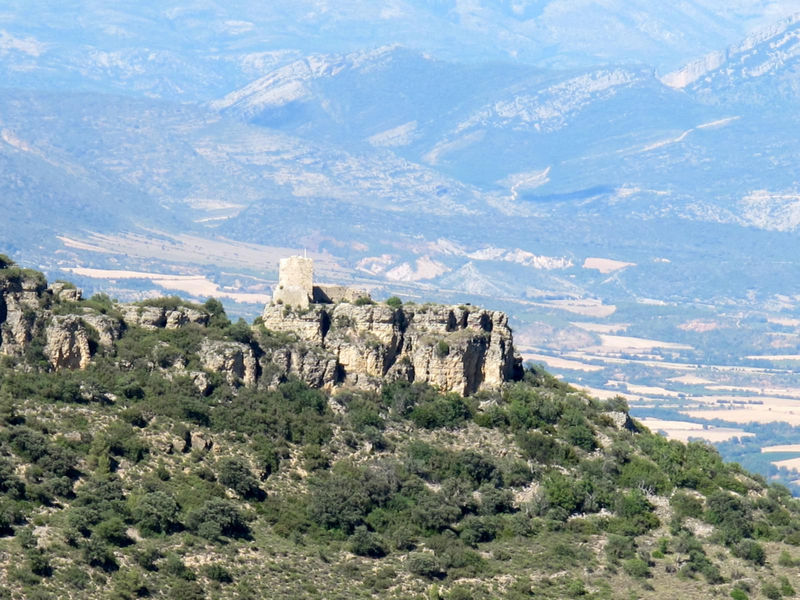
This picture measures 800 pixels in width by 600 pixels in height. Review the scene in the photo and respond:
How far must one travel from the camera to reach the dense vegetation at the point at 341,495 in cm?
4922

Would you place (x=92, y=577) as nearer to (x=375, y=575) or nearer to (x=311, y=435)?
(x=375, y=575)

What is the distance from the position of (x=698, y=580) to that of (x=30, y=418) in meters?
18.5

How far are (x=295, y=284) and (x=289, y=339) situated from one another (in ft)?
10.9

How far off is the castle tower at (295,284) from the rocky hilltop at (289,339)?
0.53m

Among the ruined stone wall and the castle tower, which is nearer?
the castle tower

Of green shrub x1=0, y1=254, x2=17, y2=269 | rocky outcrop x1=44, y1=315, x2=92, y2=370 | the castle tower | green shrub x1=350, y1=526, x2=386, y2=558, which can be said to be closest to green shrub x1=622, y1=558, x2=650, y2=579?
green shrub x1=350, y1=526, x2=386, y2=558

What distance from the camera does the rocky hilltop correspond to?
5950cm

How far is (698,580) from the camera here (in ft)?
177

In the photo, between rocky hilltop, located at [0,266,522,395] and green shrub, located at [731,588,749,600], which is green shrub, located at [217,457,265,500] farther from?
green shrub, located at [731,588,749,600]

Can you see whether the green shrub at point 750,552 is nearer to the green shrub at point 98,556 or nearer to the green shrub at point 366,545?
the green shrub at point 366,545

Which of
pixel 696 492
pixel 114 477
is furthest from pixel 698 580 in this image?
pixel 114 477

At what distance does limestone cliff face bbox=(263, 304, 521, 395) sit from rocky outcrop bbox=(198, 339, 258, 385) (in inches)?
89.9

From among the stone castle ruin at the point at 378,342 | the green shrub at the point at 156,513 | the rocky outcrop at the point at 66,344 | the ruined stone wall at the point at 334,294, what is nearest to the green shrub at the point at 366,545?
the green shrub at the point at 156,513

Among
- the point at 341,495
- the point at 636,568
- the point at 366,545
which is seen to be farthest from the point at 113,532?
the point at 636,568
